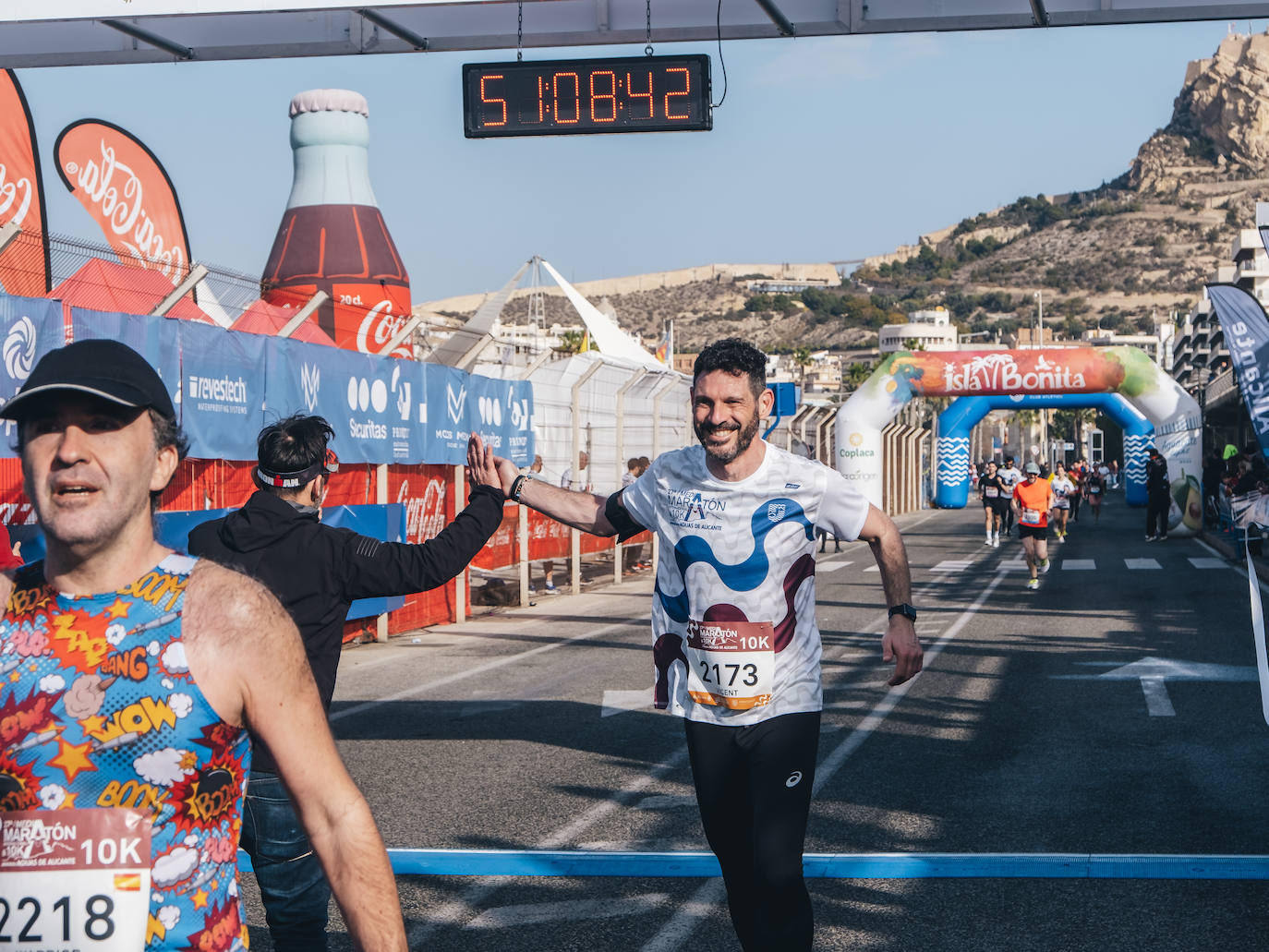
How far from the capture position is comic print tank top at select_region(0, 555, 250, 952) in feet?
7.62

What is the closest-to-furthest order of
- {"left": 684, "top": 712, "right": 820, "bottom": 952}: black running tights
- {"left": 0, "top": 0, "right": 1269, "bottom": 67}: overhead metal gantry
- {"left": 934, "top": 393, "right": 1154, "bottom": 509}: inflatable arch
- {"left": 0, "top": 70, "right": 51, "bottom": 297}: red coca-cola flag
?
1. {"left": 684, "top": 712, "right": 820, "bottom": 952}: black running tights
2. {"left": 0, "top": 0, "right": 1269, "bottom": 67}: overhead metal gantry
3. {"left": 0, "top": 70, "right": 51, "bottom": 297}: red coca-cola flag
4. {"left": 934, "top": 393, "right": 1154, "bottom": 509}: inflatable arch

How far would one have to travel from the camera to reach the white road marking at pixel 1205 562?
2580cm

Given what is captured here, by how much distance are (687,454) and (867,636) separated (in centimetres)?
1107

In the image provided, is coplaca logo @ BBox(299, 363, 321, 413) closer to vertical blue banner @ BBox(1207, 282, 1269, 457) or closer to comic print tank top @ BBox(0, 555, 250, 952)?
vertical blue banner @ BBox(1207, 282, 1269, 457)

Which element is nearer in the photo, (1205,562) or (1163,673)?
(1163,673)

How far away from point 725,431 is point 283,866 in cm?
191

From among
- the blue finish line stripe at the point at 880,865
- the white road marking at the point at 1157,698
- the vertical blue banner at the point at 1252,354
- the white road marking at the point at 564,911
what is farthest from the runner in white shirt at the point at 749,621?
the vertical blue banner at the point at 1252,354

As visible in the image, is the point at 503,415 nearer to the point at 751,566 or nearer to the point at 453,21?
the point at 453,21

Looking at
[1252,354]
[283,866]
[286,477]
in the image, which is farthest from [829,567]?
[283,866]

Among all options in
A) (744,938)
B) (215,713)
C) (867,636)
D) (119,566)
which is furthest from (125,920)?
(867,636)

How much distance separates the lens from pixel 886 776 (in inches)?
338

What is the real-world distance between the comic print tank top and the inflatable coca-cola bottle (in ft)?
99.0

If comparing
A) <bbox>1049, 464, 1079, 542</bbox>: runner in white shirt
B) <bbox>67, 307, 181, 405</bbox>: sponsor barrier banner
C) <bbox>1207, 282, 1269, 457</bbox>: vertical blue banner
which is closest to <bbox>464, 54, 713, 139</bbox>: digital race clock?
<bbox>67, 307, 181, 405</bbox>: sponsor barrier banner

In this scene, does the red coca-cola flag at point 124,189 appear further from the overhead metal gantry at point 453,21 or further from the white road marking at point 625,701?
the white road marking at point 625,701
